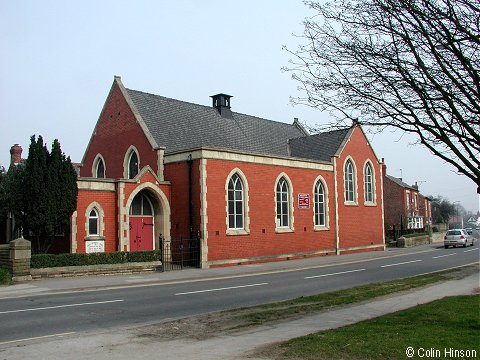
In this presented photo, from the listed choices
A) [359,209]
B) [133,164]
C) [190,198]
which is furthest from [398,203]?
[190,198]

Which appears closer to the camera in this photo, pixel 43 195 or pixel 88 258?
pixel 88 258

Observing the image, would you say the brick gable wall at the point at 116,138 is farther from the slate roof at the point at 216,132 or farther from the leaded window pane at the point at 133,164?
the slate roof at the point at 216,132

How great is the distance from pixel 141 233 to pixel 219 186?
487cm

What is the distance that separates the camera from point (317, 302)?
510 inches

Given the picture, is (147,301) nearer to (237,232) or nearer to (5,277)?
(5,277)

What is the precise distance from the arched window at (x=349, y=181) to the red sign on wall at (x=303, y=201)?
5.68 m

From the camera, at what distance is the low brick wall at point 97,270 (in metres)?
19.6

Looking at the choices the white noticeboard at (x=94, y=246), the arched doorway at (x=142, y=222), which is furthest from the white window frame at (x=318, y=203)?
the white noticeboard at (x=94, y=246)

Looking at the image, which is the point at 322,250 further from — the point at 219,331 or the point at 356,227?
the point at 219,331

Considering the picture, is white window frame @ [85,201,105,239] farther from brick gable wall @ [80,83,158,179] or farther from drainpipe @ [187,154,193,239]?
brick gable wall @ [80,83,158,179]

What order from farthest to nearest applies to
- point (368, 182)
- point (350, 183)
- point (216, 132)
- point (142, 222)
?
point (368, 182) → point (350, 183) → point (216, 132) → point (142, 222)

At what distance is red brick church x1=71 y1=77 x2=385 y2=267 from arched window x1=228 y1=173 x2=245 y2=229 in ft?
0.19

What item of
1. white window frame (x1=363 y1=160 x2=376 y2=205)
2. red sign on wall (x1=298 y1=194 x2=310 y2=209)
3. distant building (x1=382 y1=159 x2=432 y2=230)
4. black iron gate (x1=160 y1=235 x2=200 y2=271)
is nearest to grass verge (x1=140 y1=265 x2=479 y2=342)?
black iron gate (x1=160 y1=235 x2=200 y2=271)

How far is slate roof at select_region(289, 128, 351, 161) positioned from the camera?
37.0 metres
